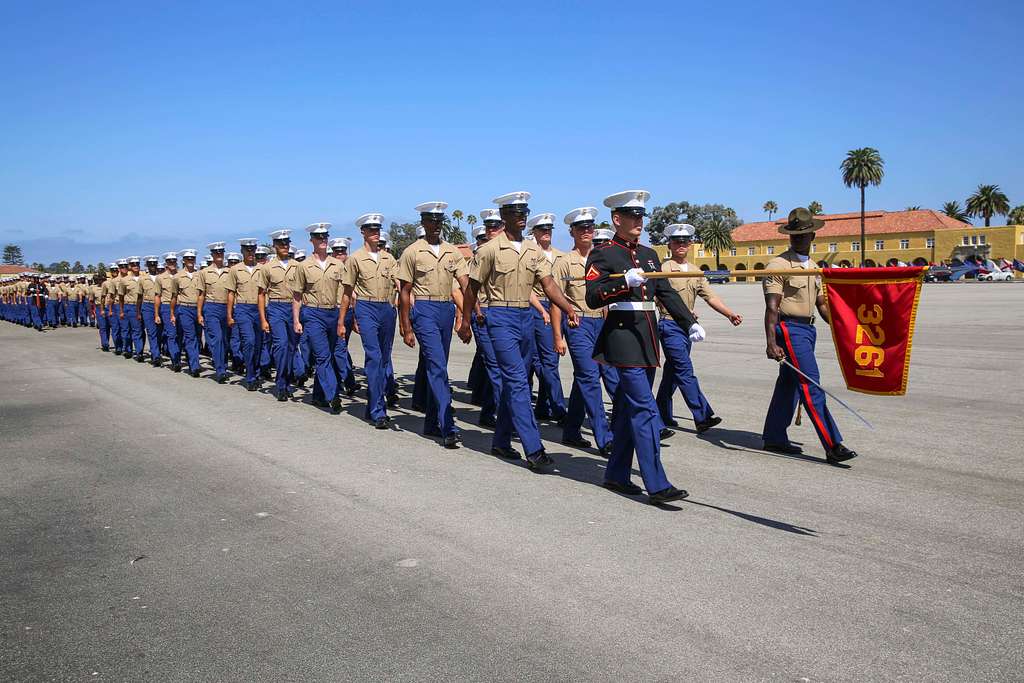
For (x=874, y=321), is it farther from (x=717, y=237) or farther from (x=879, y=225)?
(x=717, y=237)

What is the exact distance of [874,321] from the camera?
5.27 metres

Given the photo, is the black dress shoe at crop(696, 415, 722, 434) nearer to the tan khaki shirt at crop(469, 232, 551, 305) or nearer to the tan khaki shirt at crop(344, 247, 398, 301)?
the tan khaki shirt at crop(469, 232, 551, 305)

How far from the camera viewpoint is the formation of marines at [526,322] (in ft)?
19.3

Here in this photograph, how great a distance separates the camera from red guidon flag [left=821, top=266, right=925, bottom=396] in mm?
5062

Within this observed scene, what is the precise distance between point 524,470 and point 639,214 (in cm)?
232

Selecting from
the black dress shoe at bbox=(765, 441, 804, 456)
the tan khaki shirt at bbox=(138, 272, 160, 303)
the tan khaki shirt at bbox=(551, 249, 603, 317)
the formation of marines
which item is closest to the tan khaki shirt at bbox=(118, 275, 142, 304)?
the tan khaki shirt at bbox=(138, 272, 160, 303)

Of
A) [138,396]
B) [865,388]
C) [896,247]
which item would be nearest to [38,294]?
[138,396]

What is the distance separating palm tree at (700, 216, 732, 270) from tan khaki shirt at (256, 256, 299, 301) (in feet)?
332

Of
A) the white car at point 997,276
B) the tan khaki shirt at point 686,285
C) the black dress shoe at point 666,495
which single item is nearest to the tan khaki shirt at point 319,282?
the tan khaki shirt at point 686,285

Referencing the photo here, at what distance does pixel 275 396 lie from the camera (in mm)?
11453

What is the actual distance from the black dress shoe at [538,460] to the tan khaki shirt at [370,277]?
3.58 meters

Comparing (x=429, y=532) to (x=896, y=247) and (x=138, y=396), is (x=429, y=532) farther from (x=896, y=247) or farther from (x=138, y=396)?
(x=896, y=247)

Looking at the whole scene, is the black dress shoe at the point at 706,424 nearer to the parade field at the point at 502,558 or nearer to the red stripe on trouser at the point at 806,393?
the parade field at the point at 502,558

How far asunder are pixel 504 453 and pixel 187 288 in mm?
9283
